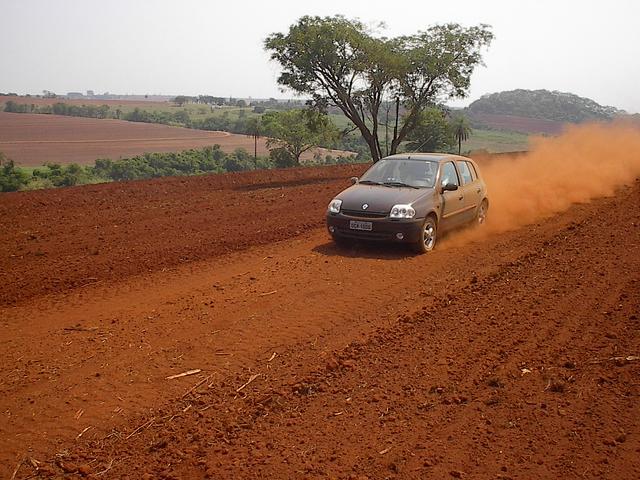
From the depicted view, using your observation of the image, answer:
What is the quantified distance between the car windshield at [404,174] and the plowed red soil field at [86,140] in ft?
95.8

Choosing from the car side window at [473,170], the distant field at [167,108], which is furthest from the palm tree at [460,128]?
the distant field at [167,108]

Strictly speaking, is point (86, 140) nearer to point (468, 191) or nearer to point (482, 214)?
point (482, 214)

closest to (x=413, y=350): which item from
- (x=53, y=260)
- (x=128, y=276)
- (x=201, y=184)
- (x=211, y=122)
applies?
(x=128, y=276)

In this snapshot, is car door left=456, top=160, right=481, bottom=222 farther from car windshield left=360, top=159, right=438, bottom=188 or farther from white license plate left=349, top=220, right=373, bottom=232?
white license plate left=349, top=220, right=373, bottom=232

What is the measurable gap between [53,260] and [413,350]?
23.9 feet

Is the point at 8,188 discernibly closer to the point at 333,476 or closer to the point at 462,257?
the point at 462,257

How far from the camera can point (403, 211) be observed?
1028 centimetres

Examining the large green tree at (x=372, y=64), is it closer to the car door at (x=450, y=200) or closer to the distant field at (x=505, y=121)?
the car door at (x=450, y=200)

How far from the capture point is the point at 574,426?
14.9 feet

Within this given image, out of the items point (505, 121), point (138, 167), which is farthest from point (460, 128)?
point (138, 167)

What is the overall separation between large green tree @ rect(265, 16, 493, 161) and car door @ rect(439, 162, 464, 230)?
619 inches

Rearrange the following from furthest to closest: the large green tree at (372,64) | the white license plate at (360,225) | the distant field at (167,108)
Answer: the distant field at (167,108) → the large green tree at (372,64) → the white license plate at (360,225)

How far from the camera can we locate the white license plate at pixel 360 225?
10.4 meters

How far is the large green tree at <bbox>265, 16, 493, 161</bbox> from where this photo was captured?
86.0ft
